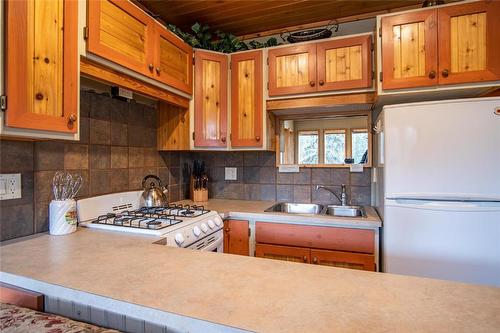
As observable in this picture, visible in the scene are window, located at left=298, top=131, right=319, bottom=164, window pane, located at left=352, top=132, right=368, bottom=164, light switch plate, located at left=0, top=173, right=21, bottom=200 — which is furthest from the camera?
window, located at left=298, top=131, right=319, bottom=164

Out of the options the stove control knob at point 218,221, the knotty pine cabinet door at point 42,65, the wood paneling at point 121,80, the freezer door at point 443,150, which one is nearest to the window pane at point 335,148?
the freezer door at point 443,150

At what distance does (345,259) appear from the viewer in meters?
1.76

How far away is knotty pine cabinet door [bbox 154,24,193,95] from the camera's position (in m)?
1.74

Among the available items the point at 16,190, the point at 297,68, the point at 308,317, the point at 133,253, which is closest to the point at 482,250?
the point at 308,317

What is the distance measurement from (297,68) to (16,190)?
1.89m

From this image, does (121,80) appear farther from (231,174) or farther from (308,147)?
(308,147)

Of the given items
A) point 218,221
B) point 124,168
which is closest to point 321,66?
point 218,221

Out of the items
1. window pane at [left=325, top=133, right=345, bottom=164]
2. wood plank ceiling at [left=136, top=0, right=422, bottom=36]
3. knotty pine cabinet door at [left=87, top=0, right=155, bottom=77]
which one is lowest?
window pane at [left=325, top=133, right=345, bottom=164]

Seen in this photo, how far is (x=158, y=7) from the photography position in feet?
6.88

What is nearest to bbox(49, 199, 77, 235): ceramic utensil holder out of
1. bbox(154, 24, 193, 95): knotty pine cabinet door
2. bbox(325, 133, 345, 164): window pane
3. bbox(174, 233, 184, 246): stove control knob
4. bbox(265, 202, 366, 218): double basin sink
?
bbox(174, 233, 184, 246): stove control knob

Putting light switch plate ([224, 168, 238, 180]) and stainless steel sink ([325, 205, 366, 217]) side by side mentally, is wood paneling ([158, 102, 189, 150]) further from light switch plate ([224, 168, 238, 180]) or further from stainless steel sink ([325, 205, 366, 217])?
stainless steel sink ([325, 205, 366, 217])

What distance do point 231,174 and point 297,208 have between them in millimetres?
724

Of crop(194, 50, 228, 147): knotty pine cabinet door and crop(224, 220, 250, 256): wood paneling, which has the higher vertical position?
crop(194, 50, 228, 147): knotty pine cabinet door

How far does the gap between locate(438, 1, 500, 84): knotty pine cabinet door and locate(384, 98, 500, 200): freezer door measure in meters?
0.27
